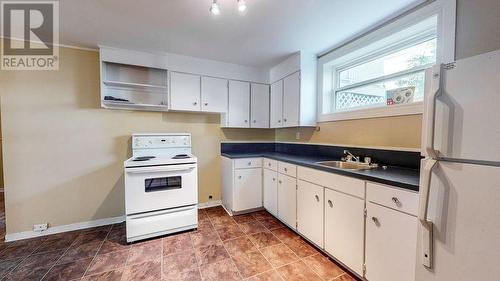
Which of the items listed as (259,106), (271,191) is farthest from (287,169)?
(259,106)

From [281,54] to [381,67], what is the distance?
4.07 ft

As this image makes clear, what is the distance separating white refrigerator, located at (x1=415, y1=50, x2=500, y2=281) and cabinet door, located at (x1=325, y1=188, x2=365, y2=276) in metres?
0.49

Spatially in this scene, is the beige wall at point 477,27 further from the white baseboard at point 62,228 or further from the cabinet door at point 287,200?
the white baseboard at point 62,228

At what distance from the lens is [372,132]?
6.76ft

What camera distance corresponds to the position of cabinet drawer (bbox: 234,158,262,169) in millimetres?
2850

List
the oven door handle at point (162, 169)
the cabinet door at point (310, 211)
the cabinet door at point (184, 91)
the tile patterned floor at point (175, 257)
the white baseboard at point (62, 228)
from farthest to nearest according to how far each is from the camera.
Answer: the cabinet door at point (184, 91) → the white baseboard at point (62, 228) → the oven door handle at point (162, 169) → the cabinet door at point (310, 211) → the tile patterned floor at point (175, 257)

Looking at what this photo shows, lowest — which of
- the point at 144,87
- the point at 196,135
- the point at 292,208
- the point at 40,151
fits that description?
the point at 292,208

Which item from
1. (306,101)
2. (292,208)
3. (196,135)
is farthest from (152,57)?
(292,208)

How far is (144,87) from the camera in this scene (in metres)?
2.78

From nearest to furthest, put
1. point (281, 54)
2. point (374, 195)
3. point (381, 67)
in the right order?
point (374, 195) → point (381, 67) → point (281, 54)

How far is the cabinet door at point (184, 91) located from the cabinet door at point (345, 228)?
7.05 feet

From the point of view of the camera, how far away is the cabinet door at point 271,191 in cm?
270

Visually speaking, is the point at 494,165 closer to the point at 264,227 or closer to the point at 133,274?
the point at 264,227

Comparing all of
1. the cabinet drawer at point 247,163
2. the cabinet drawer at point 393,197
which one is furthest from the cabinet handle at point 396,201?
the cabinet drawer at point 247,163
